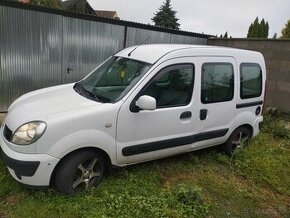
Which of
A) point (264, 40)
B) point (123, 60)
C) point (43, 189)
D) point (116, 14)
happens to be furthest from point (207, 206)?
point (116, 14)

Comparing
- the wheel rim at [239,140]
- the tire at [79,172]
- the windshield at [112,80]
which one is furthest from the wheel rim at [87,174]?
the wheel rim at [239,140]

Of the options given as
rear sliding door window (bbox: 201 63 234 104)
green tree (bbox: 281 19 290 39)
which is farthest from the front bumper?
green tree (bbox: 281 19 290 39)

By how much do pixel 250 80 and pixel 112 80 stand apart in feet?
7.90

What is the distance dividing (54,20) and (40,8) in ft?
1.35

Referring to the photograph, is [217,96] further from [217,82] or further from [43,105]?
[43,105]

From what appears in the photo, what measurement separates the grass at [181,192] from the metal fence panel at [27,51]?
11.2 ft

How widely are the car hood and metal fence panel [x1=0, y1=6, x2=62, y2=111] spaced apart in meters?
3.23

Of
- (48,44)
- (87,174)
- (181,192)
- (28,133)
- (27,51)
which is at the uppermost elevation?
(48,44)

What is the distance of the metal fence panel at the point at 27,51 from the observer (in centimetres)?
684

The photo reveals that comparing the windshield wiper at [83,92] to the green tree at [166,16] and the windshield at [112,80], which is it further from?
the green tree at [166,16]

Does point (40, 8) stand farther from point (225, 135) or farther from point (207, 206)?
point (207, 206)

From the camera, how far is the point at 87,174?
12.2 ft

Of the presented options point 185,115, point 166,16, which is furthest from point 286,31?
point 185,115

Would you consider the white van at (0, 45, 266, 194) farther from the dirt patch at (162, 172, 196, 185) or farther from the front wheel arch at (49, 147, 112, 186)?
the dirt patch at (162, 172, 196, 185)
